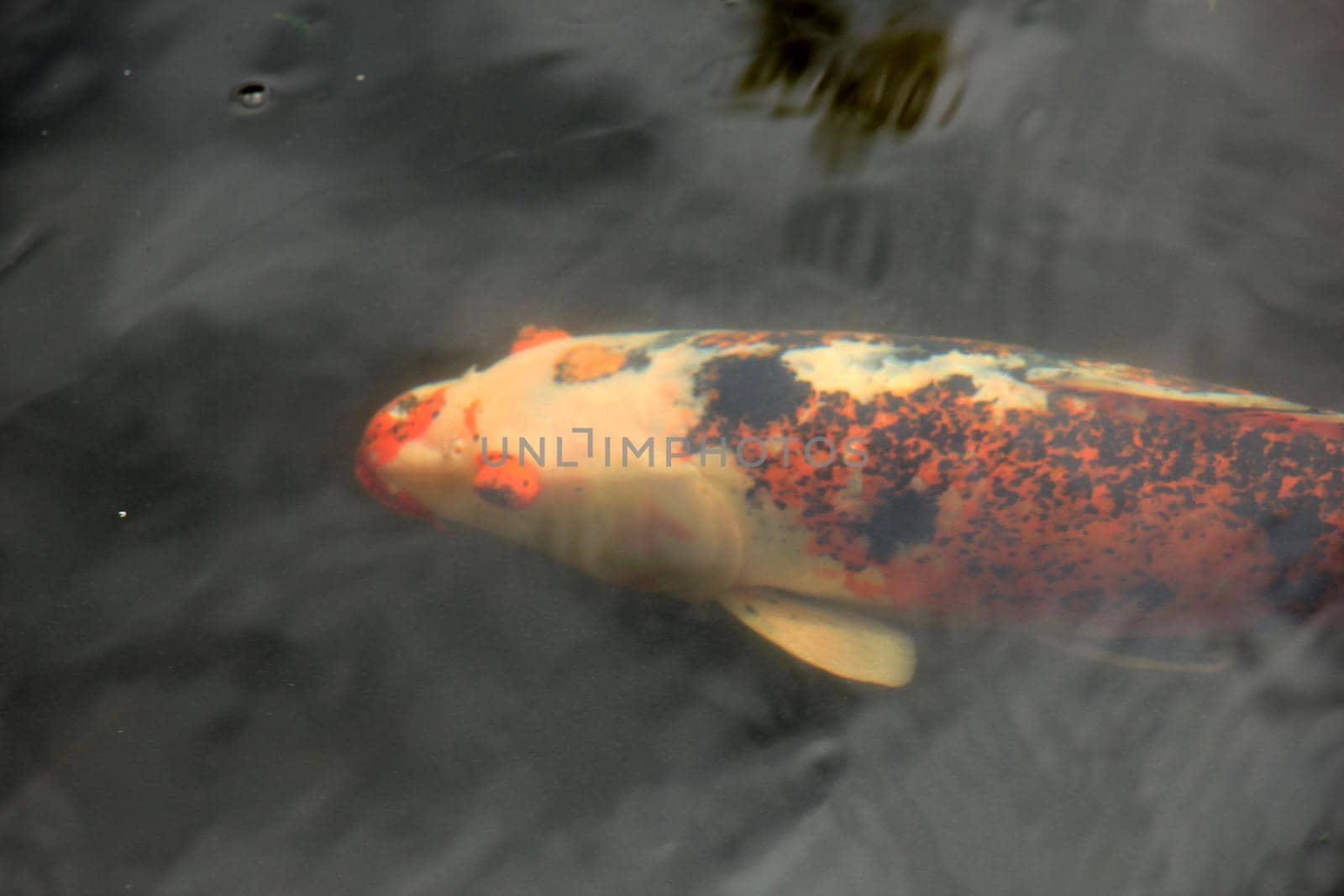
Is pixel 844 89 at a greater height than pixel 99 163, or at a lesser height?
greater

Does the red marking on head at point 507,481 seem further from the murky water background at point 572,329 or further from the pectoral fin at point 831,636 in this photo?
the pectoral fin at point 831,636

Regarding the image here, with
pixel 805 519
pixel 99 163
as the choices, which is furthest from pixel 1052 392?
pixel 99 163

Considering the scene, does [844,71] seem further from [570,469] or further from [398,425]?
[398,425]

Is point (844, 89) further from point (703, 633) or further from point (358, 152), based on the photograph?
point (703, 633)

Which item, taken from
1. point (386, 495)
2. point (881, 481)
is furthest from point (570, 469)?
point (881, 481)

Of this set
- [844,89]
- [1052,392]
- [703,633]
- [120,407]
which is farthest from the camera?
[844,89]

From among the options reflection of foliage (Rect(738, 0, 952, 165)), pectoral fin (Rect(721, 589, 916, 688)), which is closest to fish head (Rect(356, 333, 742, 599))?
pectoral fin (Rect(721, 589, 916, 688))

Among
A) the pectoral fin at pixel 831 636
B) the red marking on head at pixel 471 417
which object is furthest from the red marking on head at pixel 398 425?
the pectoral fin at pixel 831 636
